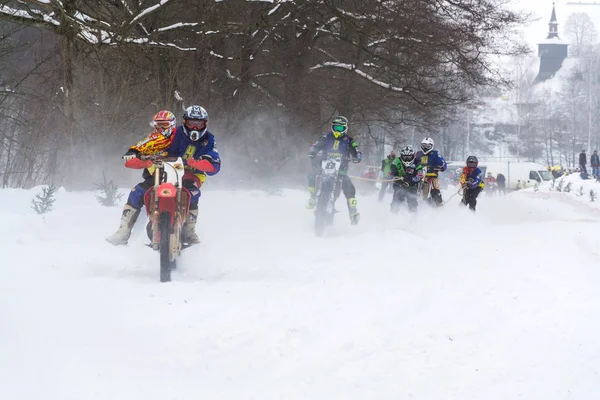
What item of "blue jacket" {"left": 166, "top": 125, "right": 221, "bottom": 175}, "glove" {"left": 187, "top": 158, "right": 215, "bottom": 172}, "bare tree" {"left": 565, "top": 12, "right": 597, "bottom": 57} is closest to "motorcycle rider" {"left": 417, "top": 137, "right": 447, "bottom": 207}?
"blue jacket" {"left": 166, "top": 125, "right": 221, "bottom": 175}

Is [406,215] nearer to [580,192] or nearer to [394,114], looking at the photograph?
[394,114]

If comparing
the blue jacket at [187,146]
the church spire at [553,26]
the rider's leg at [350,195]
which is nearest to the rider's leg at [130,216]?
the blue jacket at [187,146]

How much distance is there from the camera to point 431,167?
49.6ft

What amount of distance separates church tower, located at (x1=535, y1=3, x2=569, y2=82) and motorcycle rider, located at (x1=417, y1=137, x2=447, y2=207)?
399 feet

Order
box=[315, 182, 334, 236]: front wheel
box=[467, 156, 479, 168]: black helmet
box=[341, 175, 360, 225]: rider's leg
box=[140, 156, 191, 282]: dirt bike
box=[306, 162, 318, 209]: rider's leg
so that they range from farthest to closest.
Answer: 1. box=[467, 156, 479, 168]: black helmet
2. box=[341, 175, 360, 225]: rider's leg
3. box=[306, 162, 318, 209]: rider's leg
4. box=[315, 182, 334, 236]: front wheel
5. box=[140, 156, 191, 282]: dirt bike

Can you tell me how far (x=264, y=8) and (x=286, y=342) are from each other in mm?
16296

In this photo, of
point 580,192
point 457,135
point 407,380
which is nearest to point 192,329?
point 407,380

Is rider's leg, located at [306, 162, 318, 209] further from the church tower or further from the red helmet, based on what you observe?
the church tower

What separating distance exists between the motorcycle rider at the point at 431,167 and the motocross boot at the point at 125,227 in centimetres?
838

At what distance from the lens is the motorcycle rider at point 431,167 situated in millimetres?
14992

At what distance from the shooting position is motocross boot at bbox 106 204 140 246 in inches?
301

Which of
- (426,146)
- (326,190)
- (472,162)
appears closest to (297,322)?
(326,190)

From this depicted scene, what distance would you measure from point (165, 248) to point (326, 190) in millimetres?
5177

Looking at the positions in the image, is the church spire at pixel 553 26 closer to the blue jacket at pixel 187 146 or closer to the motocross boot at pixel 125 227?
the blue jacket at pixel 187 146
